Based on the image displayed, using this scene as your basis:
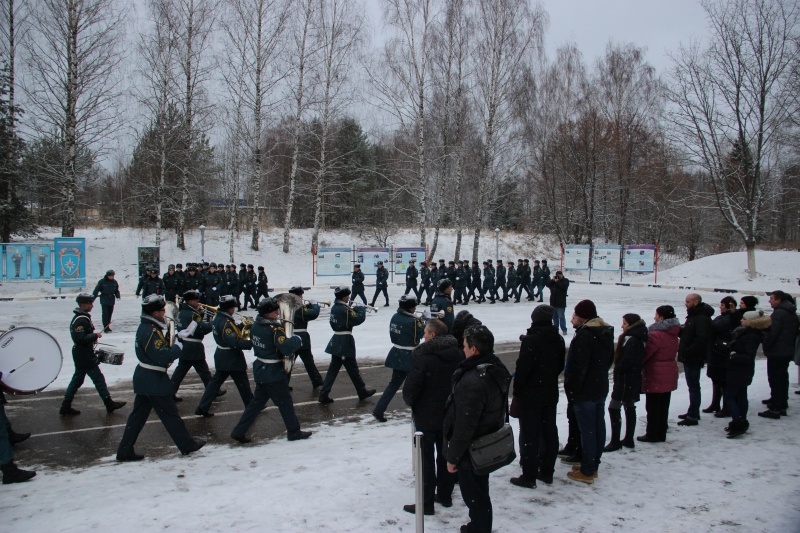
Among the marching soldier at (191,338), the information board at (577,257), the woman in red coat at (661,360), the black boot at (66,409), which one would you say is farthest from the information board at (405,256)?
the woman in red coat at (661,360)

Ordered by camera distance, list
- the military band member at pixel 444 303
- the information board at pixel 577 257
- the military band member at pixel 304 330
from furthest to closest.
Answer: the information board at pixel 577 257
the military band member at pixel 304 330
the military band member at pixel 444 303

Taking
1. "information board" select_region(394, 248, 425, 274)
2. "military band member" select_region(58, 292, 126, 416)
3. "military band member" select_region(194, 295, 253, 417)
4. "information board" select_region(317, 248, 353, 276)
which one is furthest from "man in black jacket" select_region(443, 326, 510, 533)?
"information board" select_region(394, 248, 425, 274)

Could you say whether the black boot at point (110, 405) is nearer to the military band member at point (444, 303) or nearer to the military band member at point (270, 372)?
the military band member at point (270, 372)

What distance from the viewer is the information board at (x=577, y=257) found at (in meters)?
29.8

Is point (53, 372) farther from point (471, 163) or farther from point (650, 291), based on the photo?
point (471, 163)

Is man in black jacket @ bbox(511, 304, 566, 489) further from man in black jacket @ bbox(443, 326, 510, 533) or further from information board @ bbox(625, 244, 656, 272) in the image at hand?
information board @ bbox(625, 244, 656, 272)

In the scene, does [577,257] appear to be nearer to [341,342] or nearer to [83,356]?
[341,342]

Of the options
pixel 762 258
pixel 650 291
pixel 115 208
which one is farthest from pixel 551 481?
pixel 115 208

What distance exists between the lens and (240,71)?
2755 cm

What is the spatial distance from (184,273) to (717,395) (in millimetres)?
15961

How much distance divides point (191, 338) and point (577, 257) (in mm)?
25715

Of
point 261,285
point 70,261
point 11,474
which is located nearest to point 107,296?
point 261,285

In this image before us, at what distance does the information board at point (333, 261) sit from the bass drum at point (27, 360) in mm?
19102

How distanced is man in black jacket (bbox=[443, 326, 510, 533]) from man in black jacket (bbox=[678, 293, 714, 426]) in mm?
4151
